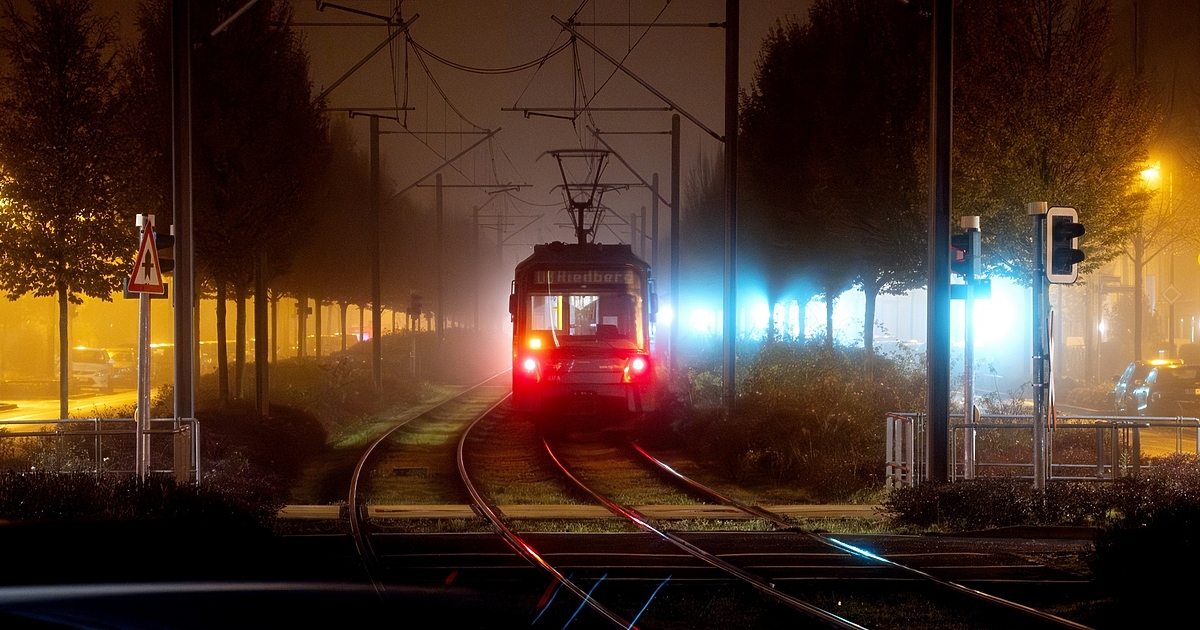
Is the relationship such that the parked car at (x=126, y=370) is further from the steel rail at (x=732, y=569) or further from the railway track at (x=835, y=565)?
the railway track at (x=835, y=565)

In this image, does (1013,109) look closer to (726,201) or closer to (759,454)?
(726,201)

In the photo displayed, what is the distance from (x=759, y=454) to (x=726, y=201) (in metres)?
5.17

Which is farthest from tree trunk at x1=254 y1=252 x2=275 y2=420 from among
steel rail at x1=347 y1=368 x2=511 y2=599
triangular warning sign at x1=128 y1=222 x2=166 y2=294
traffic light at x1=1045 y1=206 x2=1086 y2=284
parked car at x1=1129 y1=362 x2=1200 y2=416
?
parked car at x1=1129 y1=362 x2=1200 y2=416

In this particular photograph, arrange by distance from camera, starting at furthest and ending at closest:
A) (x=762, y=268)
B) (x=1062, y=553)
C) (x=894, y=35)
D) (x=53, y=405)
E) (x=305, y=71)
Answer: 1. (x=762, y=268)
2. (x=53, y=405)
3. (x=305, y=71)
4. (x=894, y=35)
5. (x=1062, y=553)

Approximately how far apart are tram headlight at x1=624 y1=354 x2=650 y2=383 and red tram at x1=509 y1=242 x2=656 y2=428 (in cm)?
2

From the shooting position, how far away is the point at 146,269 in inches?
501

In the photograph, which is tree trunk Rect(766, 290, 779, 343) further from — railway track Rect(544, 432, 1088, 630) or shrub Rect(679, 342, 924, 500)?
railway track Rect(544, 432, 1088, 630)

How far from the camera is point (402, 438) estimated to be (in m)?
23.5

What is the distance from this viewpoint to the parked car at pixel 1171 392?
95.0 ft

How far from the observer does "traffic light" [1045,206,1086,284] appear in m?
13.0

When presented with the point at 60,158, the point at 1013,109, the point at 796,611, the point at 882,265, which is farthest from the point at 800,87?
the point at 796,611

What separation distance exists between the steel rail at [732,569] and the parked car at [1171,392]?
1888 cm

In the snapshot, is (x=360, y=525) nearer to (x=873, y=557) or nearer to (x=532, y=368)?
(x=873, y=557)

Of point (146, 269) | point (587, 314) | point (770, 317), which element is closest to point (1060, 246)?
point (146, 269)
